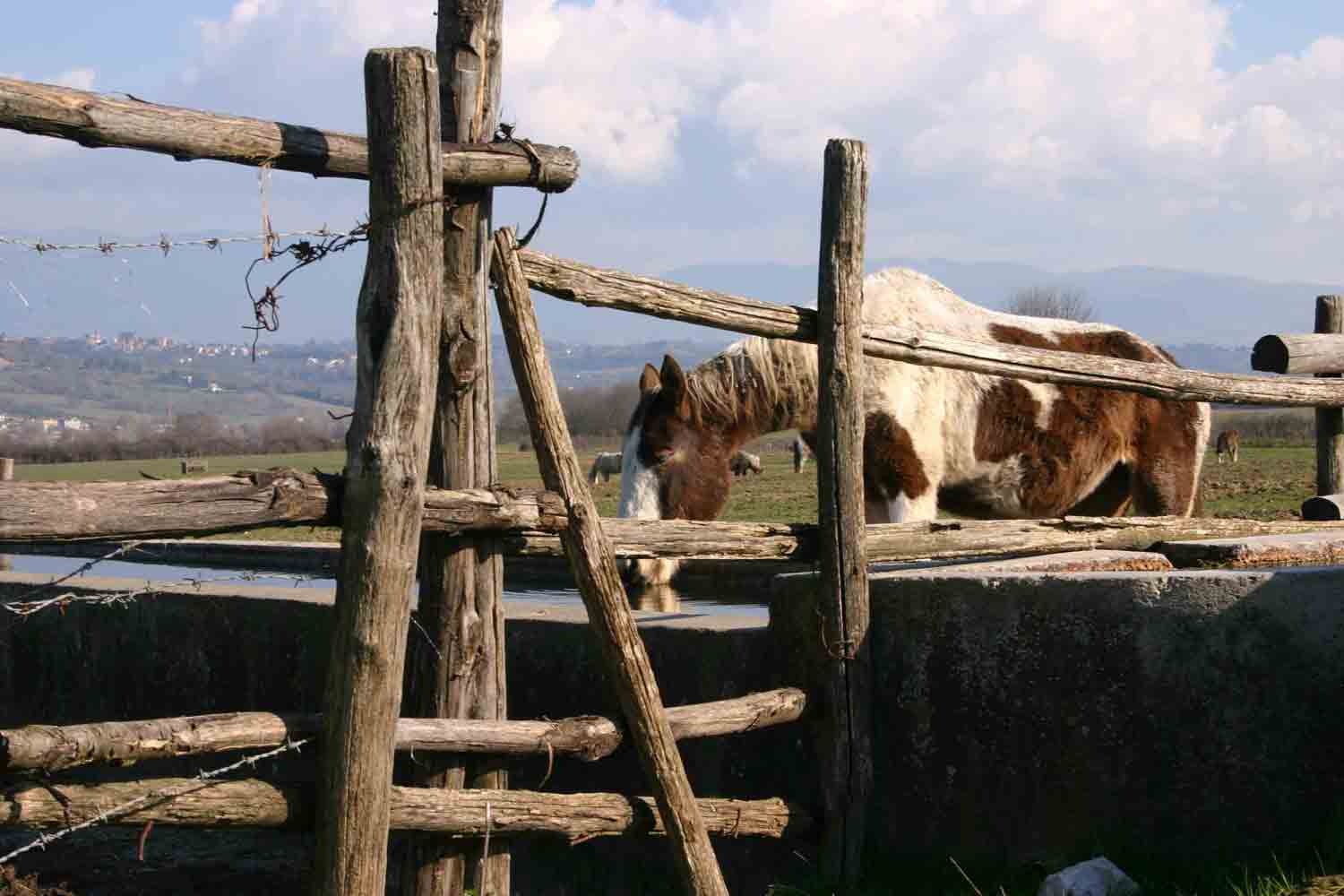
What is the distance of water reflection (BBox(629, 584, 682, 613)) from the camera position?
676 centimetres

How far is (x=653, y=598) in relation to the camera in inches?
267

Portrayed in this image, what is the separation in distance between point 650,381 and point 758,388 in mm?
573

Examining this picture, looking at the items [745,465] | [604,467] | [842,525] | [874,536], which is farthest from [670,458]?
[604,467]

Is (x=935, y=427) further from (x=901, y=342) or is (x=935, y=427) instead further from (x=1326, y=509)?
(x=901, y=342)

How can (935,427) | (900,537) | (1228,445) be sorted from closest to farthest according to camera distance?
(900,537) → (935,427) → (1228,445)

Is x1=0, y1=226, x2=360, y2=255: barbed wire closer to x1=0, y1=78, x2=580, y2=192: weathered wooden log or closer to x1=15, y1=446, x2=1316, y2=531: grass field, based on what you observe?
x1=0, y1=78, x2=580, y2=192: weathered wooden log

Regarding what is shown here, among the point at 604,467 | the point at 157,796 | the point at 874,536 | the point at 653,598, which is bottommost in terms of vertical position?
the point at 157,796

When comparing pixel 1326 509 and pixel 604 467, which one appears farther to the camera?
pixel 604 467

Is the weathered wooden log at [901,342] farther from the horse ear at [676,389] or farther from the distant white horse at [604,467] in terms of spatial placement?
the distant white horse at [604,467]

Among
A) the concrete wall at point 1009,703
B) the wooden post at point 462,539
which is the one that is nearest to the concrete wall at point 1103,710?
the concrete wall at point 1009,703

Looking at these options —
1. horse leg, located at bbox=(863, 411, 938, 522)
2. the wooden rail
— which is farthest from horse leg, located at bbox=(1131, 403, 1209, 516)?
horse leg, located at bbox=(863, 411, 938, 522)

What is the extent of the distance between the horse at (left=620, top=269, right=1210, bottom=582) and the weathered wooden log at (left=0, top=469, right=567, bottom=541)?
3.07 m

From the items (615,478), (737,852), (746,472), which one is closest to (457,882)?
(737,852)

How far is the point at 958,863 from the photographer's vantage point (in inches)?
178
